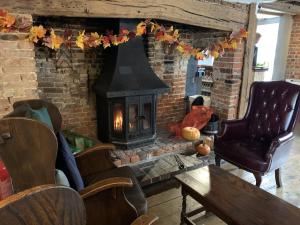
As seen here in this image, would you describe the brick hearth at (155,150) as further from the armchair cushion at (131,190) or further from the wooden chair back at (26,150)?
the wooden chair back at (26,150)

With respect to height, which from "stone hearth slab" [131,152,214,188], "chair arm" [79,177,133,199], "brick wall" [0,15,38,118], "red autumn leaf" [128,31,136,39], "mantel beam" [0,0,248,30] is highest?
A: "mantel beam" [0,0,248,30]

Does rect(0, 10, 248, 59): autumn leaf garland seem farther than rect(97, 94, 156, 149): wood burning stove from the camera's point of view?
No

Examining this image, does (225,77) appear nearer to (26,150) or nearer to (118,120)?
(118,120)

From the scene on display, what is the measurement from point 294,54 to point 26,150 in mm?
6001

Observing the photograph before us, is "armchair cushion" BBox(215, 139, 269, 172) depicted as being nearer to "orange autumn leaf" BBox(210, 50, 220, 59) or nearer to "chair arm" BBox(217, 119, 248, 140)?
"chair arm" BBox(217, 119, 248, 140)

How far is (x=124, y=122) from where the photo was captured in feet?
9.82

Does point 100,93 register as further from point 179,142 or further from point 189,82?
point 189,82

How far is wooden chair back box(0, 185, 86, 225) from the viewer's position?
0.63 metres

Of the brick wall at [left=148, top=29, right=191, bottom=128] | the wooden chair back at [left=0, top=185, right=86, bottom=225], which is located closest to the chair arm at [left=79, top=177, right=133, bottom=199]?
the wooden chair back at [left=0, top=185, right=86, bottom=225]

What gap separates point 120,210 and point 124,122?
1.52 meters

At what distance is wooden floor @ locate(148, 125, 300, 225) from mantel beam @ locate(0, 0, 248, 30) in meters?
1.86

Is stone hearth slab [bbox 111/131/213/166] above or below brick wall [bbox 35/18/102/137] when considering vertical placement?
below

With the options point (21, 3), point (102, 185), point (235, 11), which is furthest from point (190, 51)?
point (102, 185)

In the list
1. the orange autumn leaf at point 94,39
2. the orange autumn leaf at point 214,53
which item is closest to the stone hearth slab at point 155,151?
the orange autumn leaf at point 214,53
